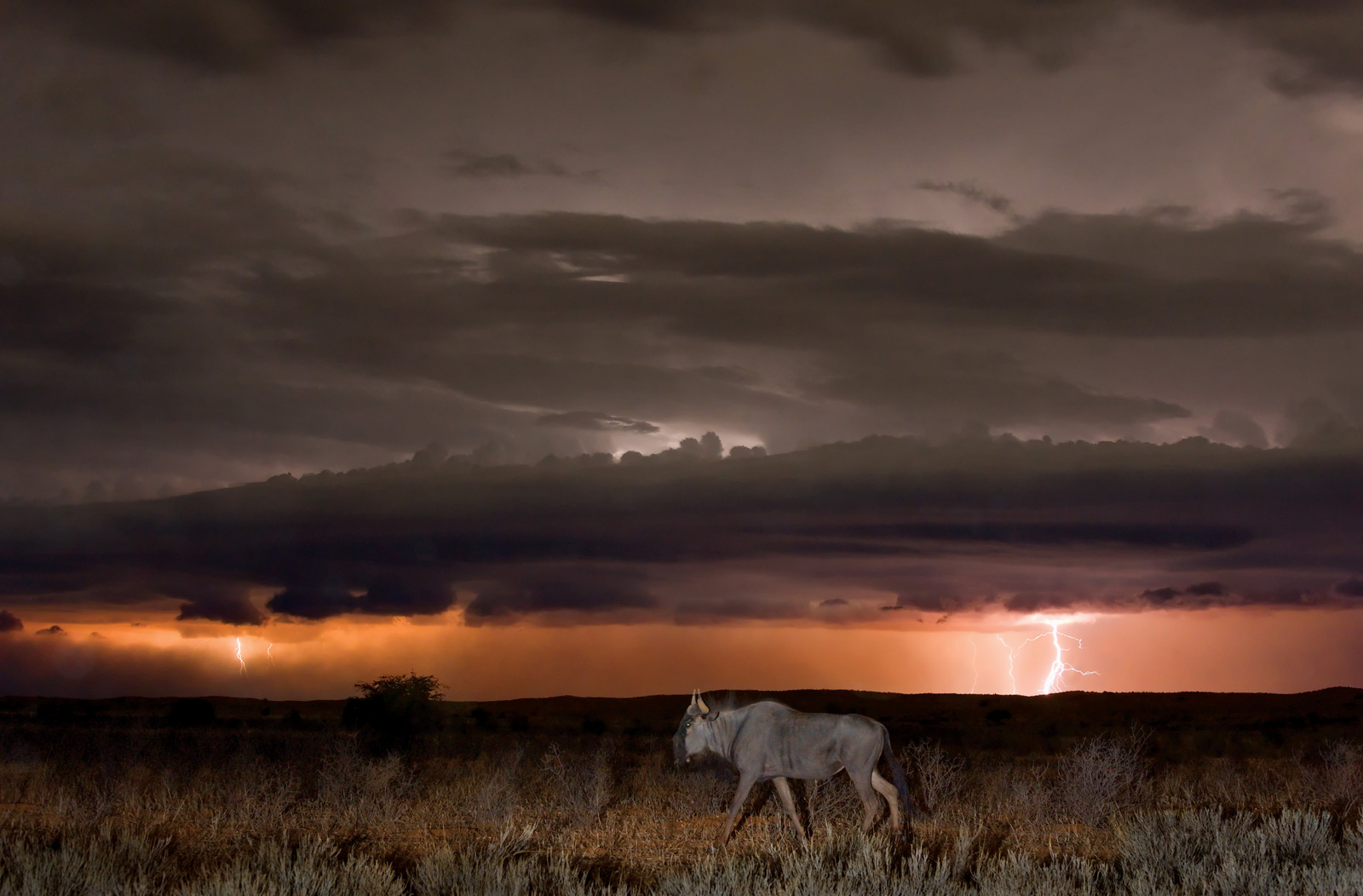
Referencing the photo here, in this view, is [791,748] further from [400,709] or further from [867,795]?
[400,709]

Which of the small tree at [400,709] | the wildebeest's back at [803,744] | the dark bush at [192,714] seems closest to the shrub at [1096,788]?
the wildebeest's back at [803,744]

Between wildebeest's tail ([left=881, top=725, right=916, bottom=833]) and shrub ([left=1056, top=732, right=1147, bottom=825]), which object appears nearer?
wildebeest's tail ([left=881, top=725, right=916, bottom=833])

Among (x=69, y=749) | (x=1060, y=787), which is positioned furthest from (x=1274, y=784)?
(x=69, y=749)

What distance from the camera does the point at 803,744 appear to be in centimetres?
1549

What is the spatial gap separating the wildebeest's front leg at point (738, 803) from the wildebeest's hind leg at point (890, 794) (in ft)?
4.96

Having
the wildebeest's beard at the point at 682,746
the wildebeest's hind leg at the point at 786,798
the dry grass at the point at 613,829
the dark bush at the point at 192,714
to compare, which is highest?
the wildebeest's beard at the point at 682,746

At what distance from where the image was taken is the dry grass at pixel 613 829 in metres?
11.5

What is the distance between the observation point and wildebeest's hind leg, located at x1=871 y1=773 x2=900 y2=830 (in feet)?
50.0

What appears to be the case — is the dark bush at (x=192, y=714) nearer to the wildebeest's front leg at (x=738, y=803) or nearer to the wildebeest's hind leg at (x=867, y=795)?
the wildebeest's front leg at (x=738, y=803)

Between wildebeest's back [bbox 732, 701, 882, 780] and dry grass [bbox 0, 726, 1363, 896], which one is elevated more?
wildebeest's back [bbox 732, 701, 882, 780]

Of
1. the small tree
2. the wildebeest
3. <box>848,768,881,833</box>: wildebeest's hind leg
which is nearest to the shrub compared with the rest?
the wildebeest

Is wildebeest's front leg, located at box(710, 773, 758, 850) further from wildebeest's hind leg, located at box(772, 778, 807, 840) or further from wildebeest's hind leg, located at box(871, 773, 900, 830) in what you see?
wildebeest's hind leg, located at box(871, 773, 900, 830)

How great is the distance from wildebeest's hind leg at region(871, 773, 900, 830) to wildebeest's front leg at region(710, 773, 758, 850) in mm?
1513

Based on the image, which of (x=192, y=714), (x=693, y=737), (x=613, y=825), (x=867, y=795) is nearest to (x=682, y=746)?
(x=693, y=737)
